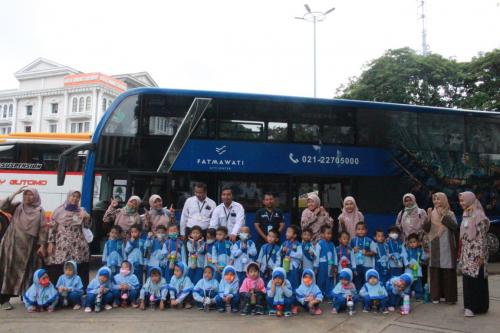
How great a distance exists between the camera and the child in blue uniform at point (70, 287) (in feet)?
15.9

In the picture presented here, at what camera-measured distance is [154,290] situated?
4949 millimetres

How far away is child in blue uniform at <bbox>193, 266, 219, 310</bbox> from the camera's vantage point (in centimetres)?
487

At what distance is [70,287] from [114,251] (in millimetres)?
701

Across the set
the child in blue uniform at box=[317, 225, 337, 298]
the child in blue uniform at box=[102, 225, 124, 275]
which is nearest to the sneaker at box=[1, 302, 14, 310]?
the child in blue uniform at box=[102, 225, 124, 275]

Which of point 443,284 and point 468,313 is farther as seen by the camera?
point 443,284

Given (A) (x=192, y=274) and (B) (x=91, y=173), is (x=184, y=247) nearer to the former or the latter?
(A) (x=192, y=274)

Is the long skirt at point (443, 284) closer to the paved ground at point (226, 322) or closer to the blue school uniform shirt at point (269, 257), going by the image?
the paved ground at point (226, 322)

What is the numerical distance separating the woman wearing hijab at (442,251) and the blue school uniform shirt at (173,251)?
3.46 metres

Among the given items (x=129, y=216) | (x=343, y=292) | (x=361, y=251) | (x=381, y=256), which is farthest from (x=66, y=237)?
(x=381, y=256)

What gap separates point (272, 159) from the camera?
7.20 m

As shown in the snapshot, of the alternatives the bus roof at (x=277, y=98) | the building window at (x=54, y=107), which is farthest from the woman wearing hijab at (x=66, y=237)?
the building window at (x=54, y=107)

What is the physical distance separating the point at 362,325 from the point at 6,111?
51.7m

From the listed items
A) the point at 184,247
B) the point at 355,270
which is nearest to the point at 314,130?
the point at 355,270

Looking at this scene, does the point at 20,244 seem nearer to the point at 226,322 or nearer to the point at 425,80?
the point at 226,322
